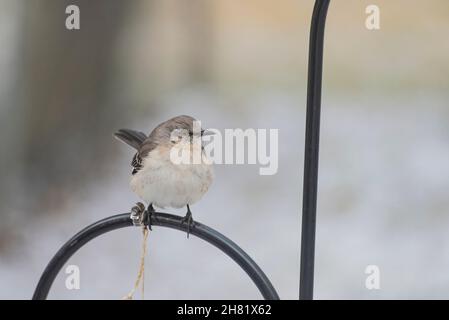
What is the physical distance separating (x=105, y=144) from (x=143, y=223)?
86cm

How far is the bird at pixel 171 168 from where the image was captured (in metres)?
1.07

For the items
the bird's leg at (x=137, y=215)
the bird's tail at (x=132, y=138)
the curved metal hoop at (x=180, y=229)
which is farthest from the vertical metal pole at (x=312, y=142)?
the bird's tail at (x=132, y=138)

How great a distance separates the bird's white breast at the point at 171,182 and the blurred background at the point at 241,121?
575mm

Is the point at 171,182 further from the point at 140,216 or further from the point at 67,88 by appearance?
the point at 67,88

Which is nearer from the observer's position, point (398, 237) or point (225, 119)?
point (225, 119)


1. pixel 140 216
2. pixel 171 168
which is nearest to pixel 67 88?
pixel 171 168

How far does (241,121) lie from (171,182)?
0.62 metres

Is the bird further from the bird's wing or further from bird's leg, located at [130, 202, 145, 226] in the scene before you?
bird's leg, located at [130, 202, 145, 226]

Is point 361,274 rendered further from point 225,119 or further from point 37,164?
point 37,164

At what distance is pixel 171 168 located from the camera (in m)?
1.08

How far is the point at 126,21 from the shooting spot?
1702mm
